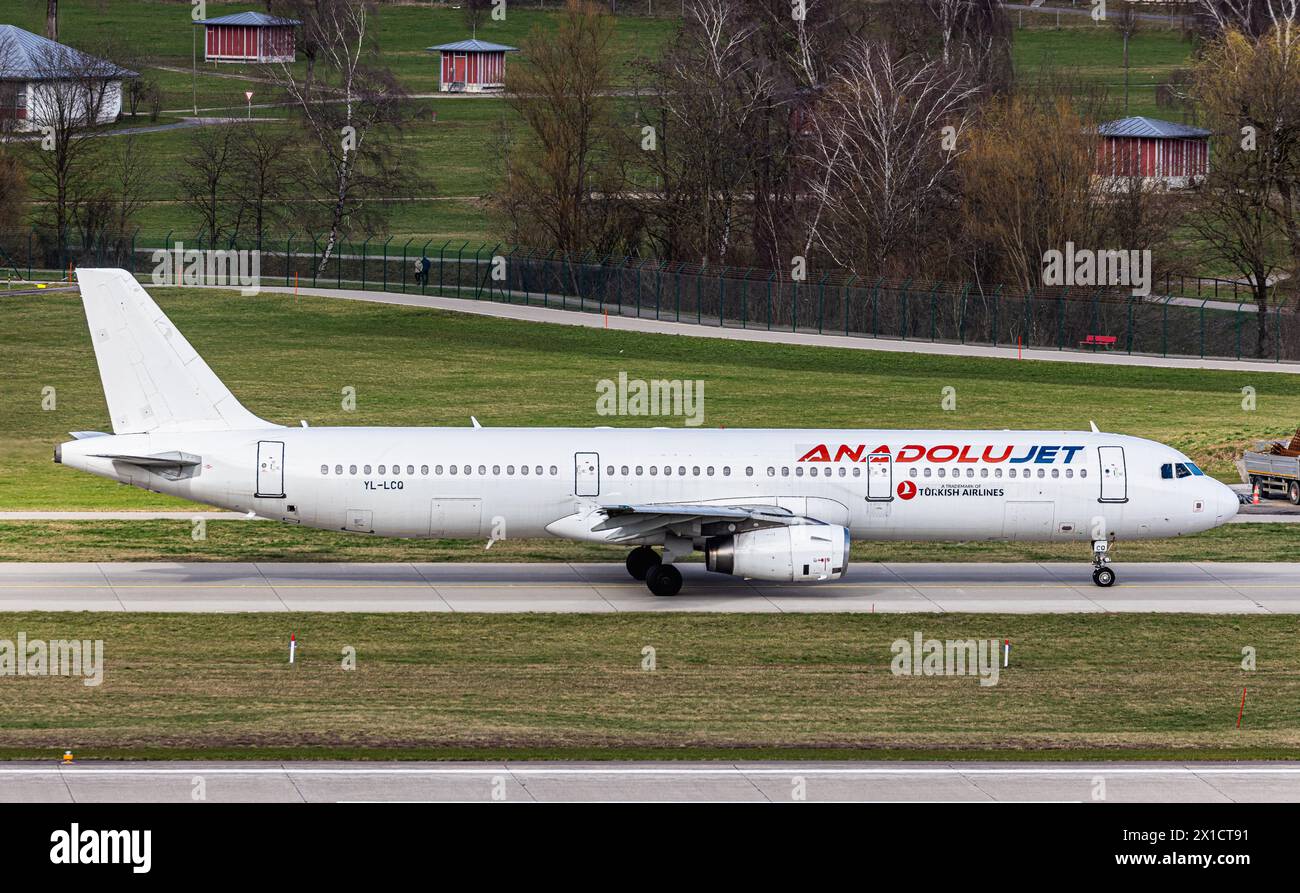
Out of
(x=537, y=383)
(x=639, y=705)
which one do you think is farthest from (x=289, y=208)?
(x=639, y=705)

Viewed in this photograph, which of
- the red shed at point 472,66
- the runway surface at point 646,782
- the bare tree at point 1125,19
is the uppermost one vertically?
the bare tree at point 1125,19

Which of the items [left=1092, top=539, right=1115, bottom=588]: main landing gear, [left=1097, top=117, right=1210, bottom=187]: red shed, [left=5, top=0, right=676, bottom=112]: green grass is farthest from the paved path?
[left=5, top=0, right=676, bottom=112]: green grass

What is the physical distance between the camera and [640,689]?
111 ft

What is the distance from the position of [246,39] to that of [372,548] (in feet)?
433

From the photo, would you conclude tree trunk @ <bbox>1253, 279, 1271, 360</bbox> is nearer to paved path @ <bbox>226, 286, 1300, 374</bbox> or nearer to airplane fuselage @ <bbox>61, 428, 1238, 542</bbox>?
paved path @ <bbox>226, 286, 1300, 374</bbox>

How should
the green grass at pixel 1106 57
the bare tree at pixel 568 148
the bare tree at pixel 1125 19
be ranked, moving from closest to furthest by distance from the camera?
1. the bare tree at pixel 568 148
2. the green grass at pixel 1106 57
3. the bare tree at pixel 1125 19

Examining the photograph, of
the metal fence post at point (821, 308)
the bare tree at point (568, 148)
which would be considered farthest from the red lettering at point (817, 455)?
the bare tree at point (568, 148)

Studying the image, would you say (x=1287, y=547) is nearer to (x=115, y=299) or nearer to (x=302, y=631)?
(x=302, y=631)

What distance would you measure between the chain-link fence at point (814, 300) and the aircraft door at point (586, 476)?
51.4 meters

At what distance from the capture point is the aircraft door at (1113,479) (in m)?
43.3

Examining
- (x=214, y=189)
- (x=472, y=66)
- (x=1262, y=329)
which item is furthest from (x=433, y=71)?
(x=1262, y=329)

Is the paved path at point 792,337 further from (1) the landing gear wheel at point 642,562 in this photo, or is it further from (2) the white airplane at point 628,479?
(1) the landing gear wheel at point 642,562

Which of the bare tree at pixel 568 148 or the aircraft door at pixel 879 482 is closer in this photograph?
the aircraft door at pixel 879 482

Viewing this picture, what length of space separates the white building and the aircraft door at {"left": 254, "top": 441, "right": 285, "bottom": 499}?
3251 inches
